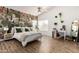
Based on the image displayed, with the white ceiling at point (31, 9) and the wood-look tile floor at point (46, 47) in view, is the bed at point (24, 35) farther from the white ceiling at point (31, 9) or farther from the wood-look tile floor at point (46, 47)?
the white ceiling at point (31, 9)

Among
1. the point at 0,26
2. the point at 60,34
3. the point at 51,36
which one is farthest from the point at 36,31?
the point at 0,26

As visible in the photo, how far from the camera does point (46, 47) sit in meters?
2.41

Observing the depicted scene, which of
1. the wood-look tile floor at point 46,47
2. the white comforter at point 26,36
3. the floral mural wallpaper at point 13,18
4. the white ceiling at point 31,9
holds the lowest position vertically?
the wood-look tile floor at point 46,47

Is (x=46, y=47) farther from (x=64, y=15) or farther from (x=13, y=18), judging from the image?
(x=13, y=18)

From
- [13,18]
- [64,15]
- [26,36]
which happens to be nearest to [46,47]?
[26,36]

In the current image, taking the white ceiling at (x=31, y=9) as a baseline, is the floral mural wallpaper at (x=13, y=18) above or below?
below

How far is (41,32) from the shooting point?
2.42 meters

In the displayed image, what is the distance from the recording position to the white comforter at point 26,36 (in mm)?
2389

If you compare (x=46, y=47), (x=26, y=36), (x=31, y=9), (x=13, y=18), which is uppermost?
(x=31, y=9)

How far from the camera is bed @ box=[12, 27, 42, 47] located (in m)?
2.38

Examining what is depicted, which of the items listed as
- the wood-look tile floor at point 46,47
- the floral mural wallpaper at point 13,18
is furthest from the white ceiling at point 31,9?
the wood-look tile floor at point 46,47

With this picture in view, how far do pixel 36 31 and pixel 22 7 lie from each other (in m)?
0.53

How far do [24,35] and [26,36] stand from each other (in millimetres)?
43

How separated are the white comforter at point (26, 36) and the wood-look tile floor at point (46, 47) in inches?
2.7
